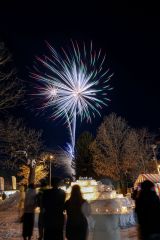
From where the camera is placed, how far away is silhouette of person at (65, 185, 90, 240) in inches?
233

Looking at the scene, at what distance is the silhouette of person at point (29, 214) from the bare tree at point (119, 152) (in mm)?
30699

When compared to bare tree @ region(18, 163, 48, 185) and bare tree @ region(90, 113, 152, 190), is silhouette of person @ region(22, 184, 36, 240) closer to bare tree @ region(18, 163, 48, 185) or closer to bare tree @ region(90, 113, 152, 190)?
bare tree @ region(90, 113, 152, 190)

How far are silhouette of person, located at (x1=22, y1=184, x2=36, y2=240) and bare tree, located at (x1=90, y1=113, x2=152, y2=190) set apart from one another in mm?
30699

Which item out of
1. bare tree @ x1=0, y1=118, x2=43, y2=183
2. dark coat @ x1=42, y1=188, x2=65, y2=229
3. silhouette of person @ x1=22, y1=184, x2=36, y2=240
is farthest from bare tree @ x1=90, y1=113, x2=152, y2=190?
dark coat @ x1=42, y1=188, x2=65, y2=229

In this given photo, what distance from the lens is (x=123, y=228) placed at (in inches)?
587

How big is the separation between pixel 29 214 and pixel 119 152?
3198 cm

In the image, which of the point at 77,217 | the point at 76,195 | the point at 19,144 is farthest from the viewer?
the point at 19,144

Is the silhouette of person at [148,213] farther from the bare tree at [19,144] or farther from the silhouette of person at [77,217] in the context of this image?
the bare tree at [19,144]

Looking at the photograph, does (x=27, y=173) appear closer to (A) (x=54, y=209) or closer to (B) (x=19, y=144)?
(B) (x=19, y=144)

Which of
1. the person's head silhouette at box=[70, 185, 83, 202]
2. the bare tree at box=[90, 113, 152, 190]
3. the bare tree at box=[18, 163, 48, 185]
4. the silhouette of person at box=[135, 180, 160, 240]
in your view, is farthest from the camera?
the bare tree at box=[18, 163, 48, 185]

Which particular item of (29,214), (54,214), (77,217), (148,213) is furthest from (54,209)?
(29,214)

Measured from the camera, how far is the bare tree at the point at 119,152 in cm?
3988

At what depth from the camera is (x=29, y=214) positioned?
31.0 feet

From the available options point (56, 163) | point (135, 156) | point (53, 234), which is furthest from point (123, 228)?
point (56, 163)
